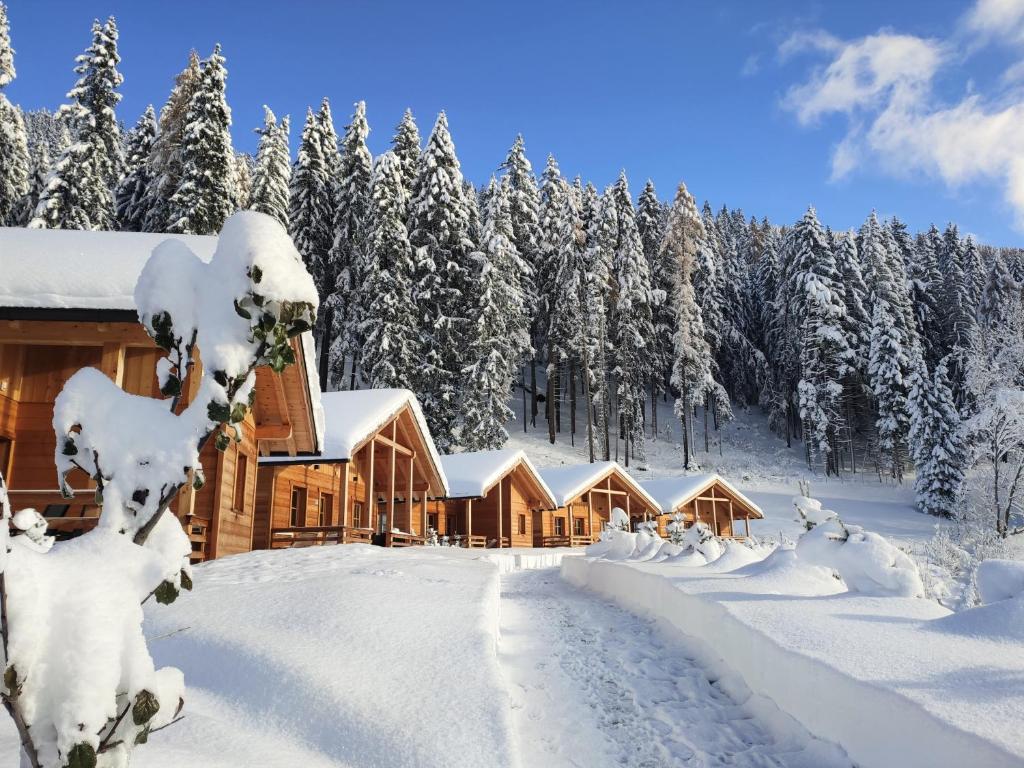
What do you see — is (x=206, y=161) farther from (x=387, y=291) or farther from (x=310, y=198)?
(x=310, y=198)

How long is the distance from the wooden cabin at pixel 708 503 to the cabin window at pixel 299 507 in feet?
70.2

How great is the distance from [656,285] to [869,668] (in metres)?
50.2

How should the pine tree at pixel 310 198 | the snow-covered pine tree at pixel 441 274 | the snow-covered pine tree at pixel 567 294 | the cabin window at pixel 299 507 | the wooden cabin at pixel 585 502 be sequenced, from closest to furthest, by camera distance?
the cabin window at pixel 299 507 → the wooden cabin at pixel 585 502 → the snow-covered pine tree at pixel 441 274 → the pine tree at pixel 310 198 → the snow-covered pine tree at pixel 567 294

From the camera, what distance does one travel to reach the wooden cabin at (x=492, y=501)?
90.0 ft

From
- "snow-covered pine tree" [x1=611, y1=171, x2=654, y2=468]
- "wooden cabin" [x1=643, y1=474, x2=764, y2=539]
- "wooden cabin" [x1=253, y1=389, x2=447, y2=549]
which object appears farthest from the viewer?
"snow-covered pine tree" [x1=611, y1=171, x2=654, y2=468]

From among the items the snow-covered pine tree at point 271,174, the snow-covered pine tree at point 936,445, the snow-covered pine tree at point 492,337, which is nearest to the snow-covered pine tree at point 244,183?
the snow-covered pine tree at point 271,174

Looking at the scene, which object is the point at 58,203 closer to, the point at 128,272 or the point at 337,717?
the point at 128,272

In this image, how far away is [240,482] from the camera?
1453 cm

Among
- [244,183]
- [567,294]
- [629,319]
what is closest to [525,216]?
[567,294]

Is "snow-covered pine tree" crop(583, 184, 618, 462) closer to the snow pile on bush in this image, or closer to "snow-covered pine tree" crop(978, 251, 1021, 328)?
"snow-covered pine tree" crop(978, 251, 1021, 328)

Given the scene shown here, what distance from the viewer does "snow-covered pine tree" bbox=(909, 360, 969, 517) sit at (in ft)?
123

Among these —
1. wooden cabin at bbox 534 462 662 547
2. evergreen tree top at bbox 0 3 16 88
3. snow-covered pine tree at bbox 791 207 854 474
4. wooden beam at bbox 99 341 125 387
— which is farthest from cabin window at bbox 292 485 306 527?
snow-covered pine tree at bbox 791 207 854 474

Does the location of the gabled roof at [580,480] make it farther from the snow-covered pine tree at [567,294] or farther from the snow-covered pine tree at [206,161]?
the snow-covered pine tree at [206,161]

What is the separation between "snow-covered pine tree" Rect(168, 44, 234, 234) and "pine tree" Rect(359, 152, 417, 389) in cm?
872
